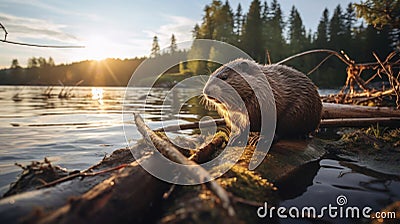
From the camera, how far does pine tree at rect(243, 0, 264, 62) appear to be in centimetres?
4484

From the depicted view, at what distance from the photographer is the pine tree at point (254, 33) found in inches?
1766

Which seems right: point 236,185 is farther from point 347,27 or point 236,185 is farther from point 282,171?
point 347,27

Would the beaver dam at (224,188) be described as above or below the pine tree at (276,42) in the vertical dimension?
below

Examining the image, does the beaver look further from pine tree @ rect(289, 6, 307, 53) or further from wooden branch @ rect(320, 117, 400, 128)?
pine tree @ rect(289, 6, 307, 53)

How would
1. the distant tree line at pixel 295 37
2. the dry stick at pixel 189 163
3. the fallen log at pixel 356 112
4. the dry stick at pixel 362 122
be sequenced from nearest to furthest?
the dry stick at pixel 189 163 < the dry stick at pixel 362 122 < the fallen log at pixel 356 112 < the distant tree line at pixel 295 37

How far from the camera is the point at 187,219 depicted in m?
1.27

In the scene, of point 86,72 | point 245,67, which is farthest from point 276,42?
point 86,72

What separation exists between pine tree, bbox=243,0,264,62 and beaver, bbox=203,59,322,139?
42.0m

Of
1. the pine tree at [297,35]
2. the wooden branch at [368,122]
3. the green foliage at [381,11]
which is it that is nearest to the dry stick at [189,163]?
the wooden branch at [368,122]

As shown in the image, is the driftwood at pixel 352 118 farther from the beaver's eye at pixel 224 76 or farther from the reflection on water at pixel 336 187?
the reflection on water at pixel 336 187

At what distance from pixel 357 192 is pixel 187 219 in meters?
2.02

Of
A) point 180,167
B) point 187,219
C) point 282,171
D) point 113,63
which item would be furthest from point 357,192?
point 113,63

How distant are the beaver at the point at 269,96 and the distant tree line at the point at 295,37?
127 ft

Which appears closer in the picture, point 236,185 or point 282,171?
point 236,185
